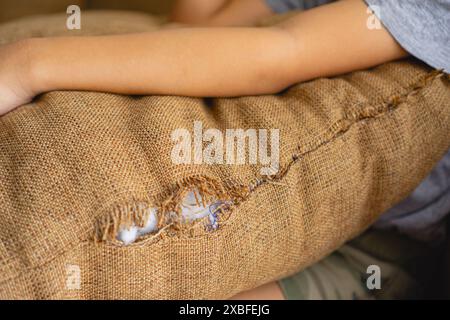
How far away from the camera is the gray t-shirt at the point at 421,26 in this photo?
459mm

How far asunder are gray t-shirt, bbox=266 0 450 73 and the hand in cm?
31

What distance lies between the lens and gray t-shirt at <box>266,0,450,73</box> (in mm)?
459

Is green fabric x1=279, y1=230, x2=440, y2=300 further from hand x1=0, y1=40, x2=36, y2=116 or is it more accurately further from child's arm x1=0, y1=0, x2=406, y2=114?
hand x1=0, y1=40, x2=36, y2=116

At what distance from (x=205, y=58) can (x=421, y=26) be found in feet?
0.67

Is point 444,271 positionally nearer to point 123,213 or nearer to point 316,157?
point 316,157

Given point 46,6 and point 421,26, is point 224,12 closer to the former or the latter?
point 421,26

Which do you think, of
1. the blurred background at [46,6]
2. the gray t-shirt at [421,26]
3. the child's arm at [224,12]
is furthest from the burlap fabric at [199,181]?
the blurred background at [46,6]

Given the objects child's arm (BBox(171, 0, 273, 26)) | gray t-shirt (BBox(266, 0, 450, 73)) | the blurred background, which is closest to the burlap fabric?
gray t-shirt (BBox(266, 0, 450, 73))

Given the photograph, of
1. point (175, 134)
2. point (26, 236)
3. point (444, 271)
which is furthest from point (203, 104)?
point (444, 271)

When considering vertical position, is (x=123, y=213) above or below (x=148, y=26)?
below

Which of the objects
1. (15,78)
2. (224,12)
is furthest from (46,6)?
(15,78)

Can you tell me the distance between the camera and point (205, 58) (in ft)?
1.43
